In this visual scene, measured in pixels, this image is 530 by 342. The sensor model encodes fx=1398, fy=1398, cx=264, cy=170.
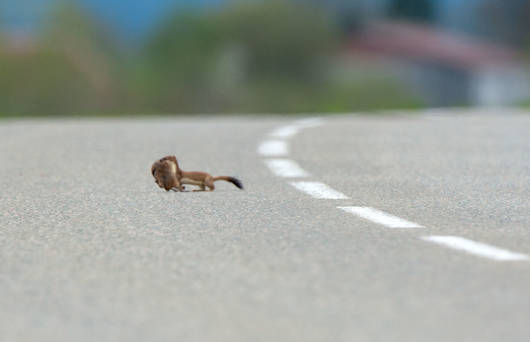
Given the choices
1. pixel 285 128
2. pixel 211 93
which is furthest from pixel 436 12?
pixel 285 128

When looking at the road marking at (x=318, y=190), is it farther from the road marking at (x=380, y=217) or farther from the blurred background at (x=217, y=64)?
the blurred background at (x=217, y=64)

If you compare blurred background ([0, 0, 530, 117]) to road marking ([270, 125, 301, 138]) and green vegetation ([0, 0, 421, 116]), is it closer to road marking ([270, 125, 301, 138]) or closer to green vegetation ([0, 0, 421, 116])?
green vegetation ([0, 0, 421, 116])

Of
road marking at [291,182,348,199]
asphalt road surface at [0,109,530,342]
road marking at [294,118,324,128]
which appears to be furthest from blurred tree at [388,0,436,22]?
road marking at [291,182,348,199]

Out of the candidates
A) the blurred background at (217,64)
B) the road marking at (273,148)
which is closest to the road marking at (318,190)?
the road marking at (273,148)

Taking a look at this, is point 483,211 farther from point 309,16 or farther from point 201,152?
point 309,16

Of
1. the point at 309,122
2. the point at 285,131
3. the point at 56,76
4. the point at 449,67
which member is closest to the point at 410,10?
the point at 449,67
